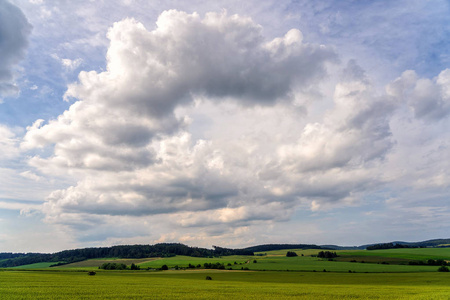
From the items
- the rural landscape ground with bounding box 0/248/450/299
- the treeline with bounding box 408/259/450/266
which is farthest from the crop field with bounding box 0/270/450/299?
the treeline with bounding box 408/259/450/266

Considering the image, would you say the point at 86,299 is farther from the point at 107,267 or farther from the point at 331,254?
the point at 331,254

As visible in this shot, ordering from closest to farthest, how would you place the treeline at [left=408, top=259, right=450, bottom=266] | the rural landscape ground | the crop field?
the crop field < the rural landscape ground < the treeline at [left=408, top=259, right=450, bottom=266]

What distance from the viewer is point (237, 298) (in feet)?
125

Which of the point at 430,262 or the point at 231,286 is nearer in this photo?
the point at 231,286

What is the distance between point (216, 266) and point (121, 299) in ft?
402

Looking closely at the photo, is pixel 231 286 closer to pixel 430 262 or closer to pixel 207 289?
pixel 207 289

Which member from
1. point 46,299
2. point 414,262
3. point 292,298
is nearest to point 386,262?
point 414,262

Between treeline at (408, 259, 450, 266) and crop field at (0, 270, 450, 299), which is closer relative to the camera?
crop field at (0, 270, 450, 299)

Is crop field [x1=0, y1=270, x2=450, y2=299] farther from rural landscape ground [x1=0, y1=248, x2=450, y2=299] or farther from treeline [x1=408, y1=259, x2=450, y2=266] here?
treeline [x1=408, y1=259, x2=450, y2=266]

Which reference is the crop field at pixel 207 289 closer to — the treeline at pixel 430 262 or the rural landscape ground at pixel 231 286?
the rural landscape ground at pixel 231 286

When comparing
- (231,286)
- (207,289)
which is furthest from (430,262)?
(207,289)

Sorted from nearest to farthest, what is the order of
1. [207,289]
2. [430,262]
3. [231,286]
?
[207,289] < [231,286] < [430,262]

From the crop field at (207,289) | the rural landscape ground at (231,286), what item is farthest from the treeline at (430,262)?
the crop field at (207,289)

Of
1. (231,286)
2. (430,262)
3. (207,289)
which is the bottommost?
(430,262)
